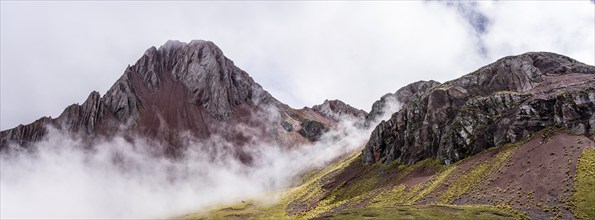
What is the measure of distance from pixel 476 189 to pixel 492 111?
34222 millimetres

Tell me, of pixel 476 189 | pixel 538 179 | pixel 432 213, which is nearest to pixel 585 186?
pixel 538 179

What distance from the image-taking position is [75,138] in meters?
193

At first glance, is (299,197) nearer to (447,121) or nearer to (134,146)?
Answer: (447,121)

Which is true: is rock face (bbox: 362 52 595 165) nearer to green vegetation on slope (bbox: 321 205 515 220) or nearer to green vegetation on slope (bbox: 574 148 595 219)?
green vegetation on slope (bbox: 574 148 595 219)

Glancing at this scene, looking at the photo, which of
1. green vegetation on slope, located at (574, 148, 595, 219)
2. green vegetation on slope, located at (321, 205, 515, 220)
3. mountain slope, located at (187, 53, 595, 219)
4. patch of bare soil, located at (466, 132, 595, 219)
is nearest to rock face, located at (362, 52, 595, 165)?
mountain slope, located at (187, 53, 595, 219)

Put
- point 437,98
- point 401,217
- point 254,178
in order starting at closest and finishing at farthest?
point 401,217 → point 437,98 → point 254,178

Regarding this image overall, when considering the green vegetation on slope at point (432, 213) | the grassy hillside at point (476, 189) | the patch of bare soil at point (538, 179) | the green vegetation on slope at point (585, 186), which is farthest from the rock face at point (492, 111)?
the green vegetation on slope at point (432, 213)

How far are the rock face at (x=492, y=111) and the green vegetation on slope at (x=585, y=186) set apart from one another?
1297 centimetres

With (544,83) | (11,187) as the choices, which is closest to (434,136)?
(544,83)

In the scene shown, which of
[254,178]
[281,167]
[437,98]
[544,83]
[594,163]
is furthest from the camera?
[281,167]

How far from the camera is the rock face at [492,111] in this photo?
8288 cm

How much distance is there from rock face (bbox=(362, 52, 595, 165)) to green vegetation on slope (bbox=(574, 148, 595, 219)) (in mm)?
12974

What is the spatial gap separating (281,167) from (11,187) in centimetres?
13443

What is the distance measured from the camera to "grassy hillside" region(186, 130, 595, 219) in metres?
55.7
